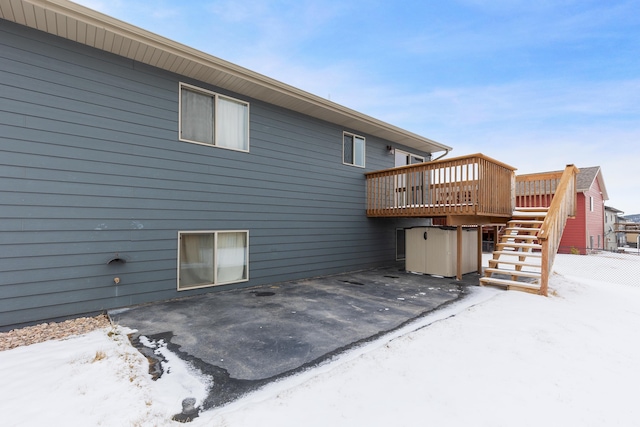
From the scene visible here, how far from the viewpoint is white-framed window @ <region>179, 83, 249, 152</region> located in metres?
5.50

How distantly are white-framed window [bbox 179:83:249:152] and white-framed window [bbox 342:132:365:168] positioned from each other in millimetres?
3074

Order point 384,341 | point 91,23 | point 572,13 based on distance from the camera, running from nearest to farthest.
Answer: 1. point 384,341
2. point 91,23
3. point 572,13

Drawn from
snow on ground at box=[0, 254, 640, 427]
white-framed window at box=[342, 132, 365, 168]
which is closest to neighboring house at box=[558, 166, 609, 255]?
white-framed window at box=[342, 132, 365, 168]

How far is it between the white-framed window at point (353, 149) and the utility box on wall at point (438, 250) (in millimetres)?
2523

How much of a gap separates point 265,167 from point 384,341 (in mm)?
4513

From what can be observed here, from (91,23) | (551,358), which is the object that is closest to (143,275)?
(91,23)

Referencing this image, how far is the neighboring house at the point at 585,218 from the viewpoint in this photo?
53.2 feet

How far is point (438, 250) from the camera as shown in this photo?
303 inches

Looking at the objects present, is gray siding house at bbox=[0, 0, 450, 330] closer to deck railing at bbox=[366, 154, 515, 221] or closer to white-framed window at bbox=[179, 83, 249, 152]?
white-framed window at bbox=[179, 83, 249, 152]

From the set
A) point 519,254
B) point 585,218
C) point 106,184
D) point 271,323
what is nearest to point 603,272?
point 519,254

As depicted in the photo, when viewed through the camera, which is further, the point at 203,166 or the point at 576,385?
the point at 203,166

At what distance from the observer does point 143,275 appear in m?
4.92

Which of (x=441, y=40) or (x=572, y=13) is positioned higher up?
(x=441, y=40)

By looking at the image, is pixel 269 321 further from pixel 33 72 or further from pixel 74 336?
pixel 33 72
